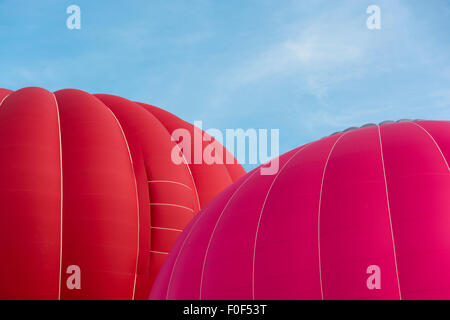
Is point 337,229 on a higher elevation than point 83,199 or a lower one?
lower

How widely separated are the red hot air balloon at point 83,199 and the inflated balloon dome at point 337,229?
3.53 meters

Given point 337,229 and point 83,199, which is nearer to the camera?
point 337,229

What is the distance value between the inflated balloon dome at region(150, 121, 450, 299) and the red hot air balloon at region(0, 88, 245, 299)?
3532 mm

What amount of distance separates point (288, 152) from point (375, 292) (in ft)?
10.5

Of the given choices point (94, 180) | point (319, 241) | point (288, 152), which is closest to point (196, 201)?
point (94, 180)

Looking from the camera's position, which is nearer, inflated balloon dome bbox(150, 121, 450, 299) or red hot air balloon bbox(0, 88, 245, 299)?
inflated balloon dome bbox(150, 121, 450, 299)

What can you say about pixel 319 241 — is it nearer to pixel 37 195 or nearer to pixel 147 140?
pixel 37 195

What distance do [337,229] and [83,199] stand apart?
639 centimetres

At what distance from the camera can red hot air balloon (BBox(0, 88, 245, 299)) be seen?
12.1 m

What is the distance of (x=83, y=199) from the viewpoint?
12633 mm

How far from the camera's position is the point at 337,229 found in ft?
24.6

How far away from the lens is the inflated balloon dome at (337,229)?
709cm

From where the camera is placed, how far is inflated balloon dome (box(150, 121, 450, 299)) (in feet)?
23.2

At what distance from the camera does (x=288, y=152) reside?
9.77 metres
